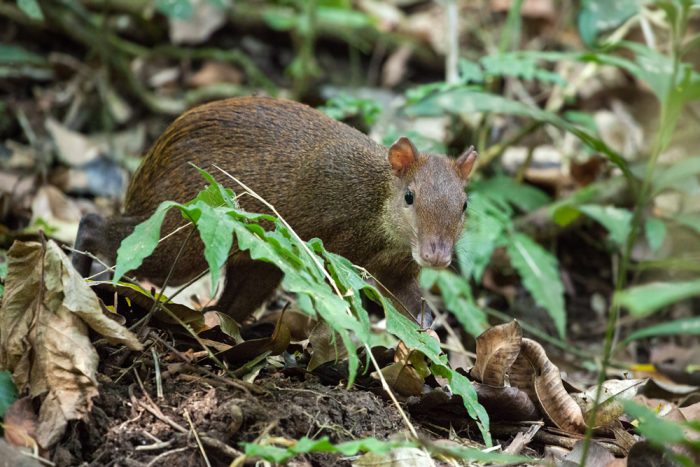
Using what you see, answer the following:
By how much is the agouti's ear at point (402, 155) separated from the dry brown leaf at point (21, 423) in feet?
8.79

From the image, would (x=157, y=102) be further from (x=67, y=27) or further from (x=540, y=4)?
(x=540, y=4)

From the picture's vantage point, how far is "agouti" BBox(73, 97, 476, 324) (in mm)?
5512

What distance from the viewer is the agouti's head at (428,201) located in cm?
510

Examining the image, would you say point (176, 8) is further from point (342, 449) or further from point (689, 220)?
point (342, 449)

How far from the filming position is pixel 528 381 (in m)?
4.48

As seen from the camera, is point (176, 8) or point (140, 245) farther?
point (176, 8)

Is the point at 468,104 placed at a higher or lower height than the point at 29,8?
lower

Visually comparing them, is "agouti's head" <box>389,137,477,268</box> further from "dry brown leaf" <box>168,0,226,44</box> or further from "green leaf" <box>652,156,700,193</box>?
"dry brown leaf" <box>168,0,226,44</box>

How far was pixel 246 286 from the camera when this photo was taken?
5.75m

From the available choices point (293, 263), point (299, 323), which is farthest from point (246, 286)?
point (293, 263)

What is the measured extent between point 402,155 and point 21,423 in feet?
9.22

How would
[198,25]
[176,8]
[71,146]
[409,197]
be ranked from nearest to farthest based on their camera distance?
[409,197] → [176,8] → [71,146] → [198,25]

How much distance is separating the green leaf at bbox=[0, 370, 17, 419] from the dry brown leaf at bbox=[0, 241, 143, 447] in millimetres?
26

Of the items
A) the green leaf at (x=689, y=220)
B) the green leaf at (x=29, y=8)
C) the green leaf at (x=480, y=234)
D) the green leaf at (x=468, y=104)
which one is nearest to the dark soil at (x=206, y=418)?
the green leaf at (x=468, y=104)
